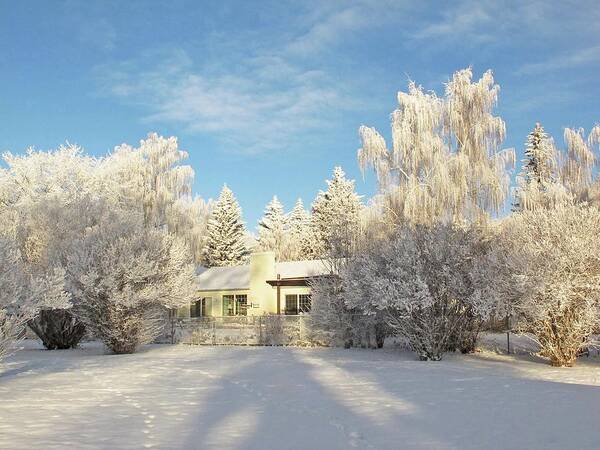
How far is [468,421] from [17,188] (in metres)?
32.0

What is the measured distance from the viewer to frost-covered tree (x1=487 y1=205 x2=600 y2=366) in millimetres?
15750

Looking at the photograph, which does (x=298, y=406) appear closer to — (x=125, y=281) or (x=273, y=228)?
(x=125, y=281)

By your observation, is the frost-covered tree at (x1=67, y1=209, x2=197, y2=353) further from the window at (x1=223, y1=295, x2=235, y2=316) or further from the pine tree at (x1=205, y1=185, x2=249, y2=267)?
the pine tree at (x1=205, y1=185, x2=249, y2=267)

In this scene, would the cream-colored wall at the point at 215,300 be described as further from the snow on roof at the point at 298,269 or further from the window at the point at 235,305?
the snow on roof at the point at 298,269

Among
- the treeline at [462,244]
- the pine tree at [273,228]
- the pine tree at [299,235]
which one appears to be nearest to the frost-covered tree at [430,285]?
the treeline at [462,244]

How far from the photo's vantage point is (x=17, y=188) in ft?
114

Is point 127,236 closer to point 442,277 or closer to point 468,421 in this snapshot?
point 442,277

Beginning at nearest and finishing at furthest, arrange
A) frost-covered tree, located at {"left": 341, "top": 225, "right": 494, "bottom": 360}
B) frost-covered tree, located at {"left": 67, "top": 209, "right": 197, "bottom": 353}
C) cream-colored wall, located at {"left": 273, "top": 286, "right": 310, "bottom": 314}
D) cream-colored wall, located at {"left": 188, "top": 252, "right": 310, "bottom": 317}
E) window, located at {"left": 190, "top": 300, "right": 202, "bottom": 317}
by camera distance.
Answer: frost-covered tree, located at {"left": 341, "top": 225, "right": 494, "bottom": 360} → frost-covered tree, located at {"left": 67, "top": 209, "right": 197, "bottom": 353} → cream-colored wall, located at {"left": 273, "top": 286, "right": 310, "bottom": 314} → cream-colored wall, located at {"left": 188, "top": 252, "right": 310, "bottom": 317} → window, located at {"left": 190, "top": 300, "right": 202, "bottom": 317}

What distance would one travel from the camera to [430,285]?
18281mm

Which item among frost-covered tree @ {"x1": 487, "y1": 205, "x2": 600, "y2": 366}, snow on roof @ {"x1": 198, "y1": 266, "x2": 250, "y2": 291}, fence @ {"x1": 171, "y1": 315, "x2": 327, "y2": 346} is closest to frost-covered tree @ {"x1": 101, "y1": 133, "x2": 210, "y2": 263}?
snow on roof @ {"x1": 198, "y1": 266, "x2": 250, "y2": 291}

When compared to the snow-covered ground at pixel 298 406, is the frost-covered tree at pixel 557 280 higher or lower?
higher

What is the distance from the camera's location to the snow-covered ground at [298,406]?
24.9ft

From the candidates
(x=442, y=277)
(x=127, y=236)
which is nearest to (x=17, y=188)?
(x=127, y=236)

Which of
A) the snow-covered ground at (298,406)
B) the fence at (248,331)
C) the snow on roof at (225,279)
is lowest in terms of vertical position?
the snow-covered ground at (298,406)
